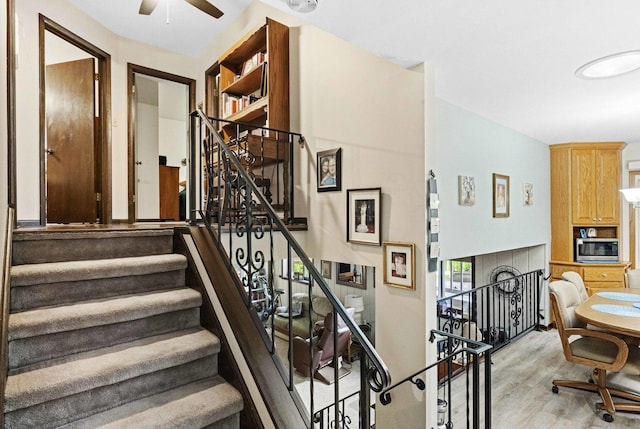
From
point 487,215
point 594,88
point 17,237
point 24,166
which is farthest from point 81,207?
point 594,88

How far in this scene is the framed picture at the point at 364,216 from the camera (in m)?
2.88

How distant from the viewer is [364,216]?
299 cm

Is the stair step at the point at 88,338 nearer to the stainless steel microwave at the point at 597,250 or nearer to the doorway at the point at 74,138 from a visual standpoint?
the doorway at the point at 74,138

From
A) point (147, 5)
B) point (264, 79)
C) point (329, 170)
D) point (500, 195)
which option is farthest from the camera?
point (500, 195)

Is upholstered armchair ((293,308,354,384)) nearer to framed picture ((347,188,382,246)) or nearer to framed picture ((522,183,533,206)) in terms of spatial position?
framed picture ((347,188,382,246))

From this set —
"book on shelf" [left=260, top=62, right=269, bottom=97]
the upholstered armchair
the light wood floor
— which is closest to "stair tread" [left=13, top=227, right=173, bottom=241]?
"book on shelf" [left=260, top=62, right=269, bottom=97]

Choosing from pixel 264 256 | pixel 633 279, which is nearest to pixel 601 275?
pixel 633 279

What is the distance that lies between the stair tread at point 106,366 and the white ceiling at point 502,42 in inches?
68.5

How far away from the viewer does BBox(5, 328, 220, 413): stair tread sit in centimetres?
127

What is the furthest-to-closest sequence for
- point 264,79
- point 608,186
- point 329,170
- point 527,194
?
1. point 608,186
2. point 527,194
3. point 264,79
4. point 329,170

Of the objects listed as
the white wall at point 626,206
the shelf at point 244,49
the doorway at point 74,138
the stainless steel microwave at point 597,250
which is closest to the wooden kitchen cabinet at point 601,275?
the stainless steel microwave at point 597,250

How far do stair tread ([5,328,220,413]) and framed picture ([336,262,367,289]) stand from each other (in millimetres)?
5335

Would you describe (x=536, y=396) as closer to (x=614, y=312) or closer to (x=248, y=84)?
(x=614, y=312)

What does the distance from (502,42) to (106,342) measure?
9.07 ft
